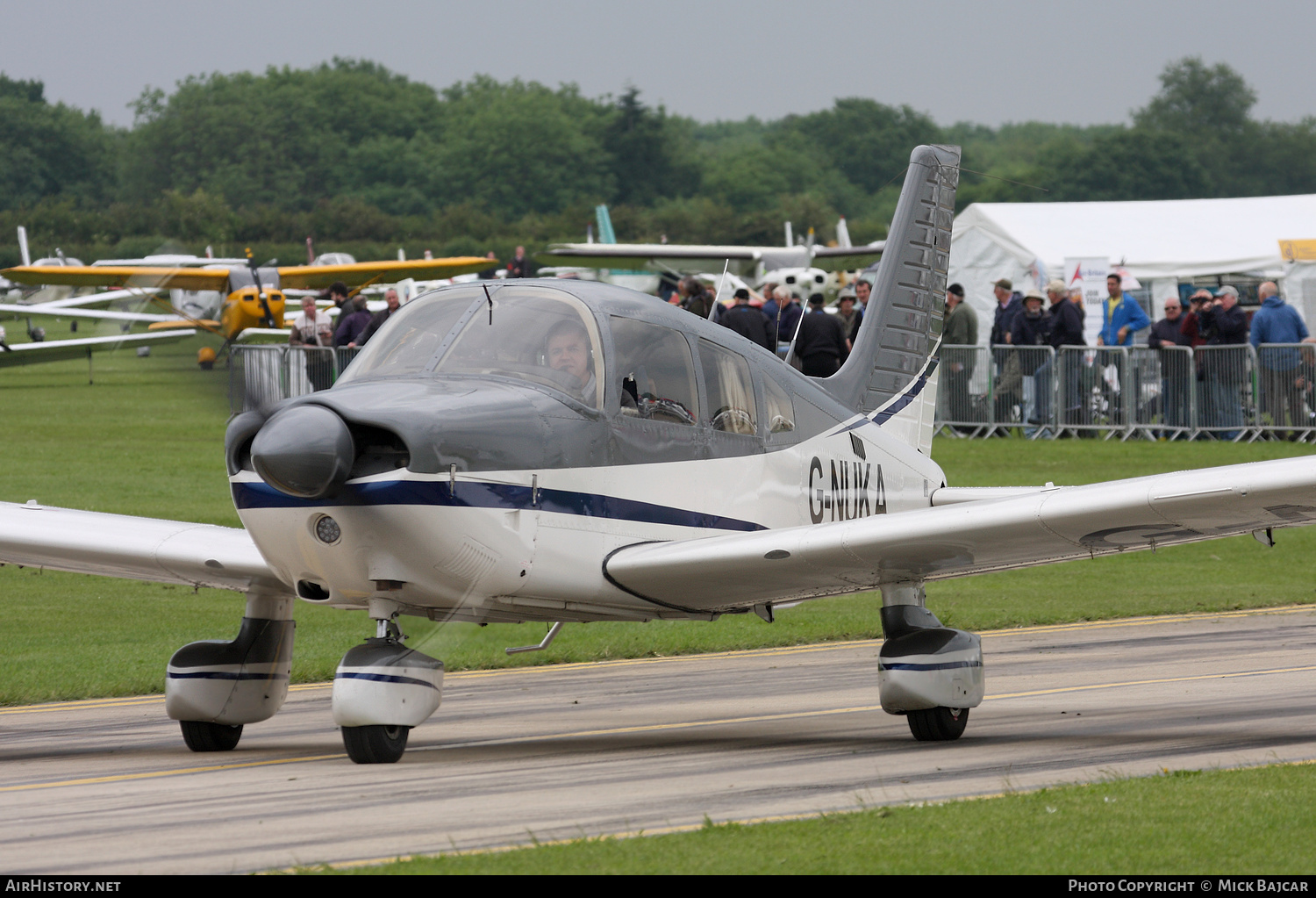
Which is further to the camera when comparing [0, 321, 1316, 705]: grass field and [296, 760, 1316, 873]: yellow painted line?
[0, 321, 1316, 705]: grass field

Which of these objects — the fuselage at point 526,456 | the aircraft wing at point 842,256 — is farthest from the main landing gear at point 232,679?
the aircraft wing at point 842,256

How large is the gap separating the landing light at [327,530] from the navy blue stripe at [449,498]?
0.33ft

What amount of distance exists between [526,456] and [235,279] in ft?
100

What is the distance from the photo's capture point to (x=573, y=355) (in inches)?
364

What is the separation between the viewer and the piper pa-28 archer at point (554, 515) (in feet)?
27.5

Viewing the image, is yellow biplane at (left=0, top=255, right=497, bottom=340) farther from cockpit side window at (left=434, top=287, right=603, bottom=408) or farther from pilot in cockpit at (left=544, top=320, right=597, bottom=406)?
pilot in cockpit at (left=544, top=320, right=597, bottom=406)

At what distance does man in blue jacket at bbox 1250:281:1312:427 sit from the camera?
28.2 metres

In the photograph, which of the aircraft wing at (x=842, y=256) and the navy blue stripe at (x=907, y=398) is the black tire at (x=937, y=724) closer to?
the navy blue stripe at (x=907, y=398)

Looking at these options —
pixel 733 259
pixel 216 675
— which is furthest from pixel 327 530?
pixel 733 259

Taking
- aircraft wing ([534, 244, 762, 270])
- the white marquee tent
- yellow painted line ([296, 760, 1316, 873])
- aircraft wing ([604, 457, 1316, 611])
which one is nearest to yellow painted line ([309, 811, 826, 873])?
yellow painted line ([296, 760, 1316, 873])

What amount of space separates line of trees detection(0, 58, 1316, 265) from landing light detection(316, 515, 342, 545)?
97846mm

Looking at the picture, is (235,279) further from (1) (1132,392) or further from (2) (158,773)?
(2) (158,773)
